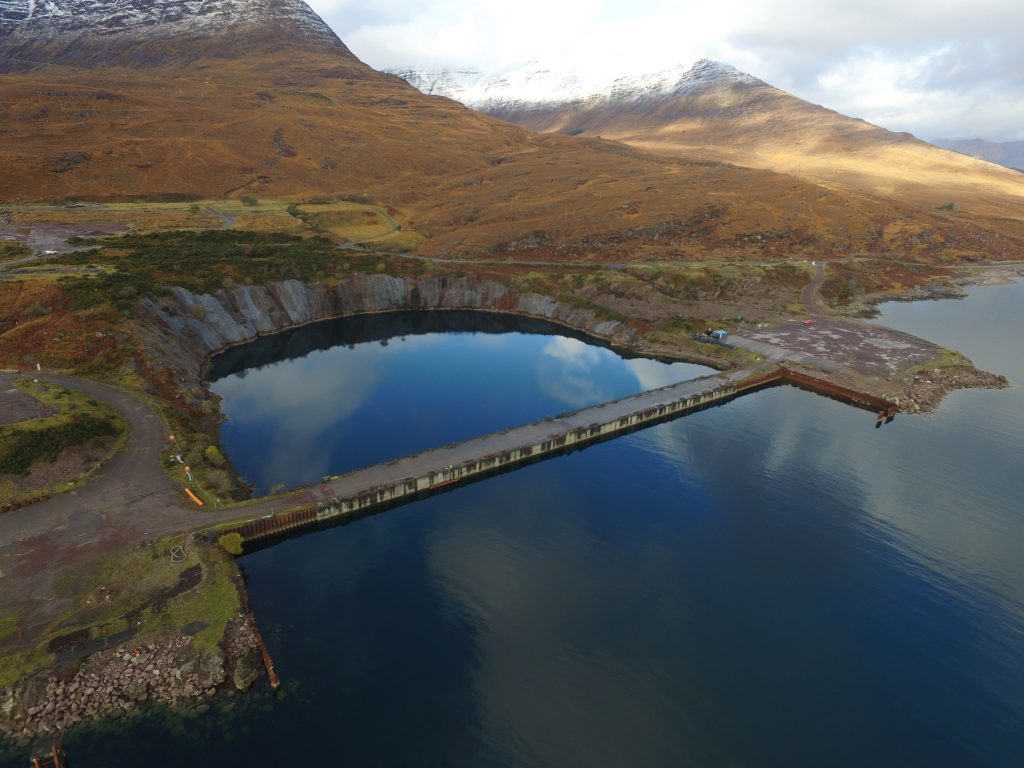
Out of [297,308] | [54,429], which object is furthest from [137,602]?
[297,308]

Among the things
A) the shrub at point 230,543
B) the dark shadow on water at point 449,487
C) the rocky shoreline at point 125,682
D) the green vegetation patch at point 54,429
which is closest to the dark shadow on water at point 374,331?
the dark shadow on water at point 449,487

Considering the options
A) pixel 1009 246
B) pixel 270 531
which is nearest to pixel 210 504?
pixel 270 531

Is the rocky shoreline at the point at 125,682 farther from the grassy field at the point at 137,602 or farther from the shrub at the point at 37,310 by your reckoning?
the shrub at the point at 37,310

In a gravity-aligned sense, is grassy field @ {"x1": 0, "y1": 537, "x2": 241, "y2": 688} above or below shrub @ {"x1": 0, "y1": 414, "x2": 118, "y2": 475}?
below

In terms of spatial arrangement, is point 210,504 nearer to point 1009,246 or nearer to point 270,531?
point 270,531

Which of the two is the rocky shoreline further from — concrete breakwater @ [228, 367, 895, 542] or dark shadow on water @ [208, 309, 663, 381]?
dark shadow on water @ [208, 309, 663, 381]

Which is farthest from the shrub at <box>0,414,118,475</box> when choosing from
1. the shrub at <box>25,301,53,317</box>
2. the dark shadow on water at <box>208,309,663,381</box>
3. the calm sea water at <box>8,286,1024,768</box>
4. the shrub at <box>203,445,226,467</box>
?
the shrub at <box>25,301,53,317</box>

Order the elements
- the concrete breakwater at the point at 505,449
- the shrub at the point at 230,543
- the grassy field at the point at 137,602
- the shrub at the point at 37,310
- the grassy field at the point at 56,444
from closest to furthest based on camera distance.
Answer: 1. the grassy field at the point at 137,602
2. the shrub at the point at 230,543
3. the grassy field at the point at 56,444
4. the concrete breakwater at the point at 505,449
5. the shrub at the point at 37,310
